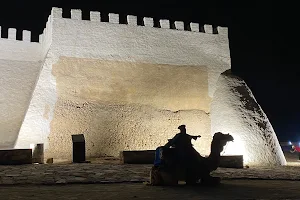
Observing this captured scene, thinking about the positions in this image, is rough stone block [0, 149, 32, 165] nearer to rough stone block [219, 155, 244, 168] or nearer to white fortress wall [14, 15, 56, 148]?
white fortress wall [14, 15, 56, 148]

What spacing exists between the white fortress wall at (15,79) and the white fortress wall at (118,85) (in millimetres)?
1856

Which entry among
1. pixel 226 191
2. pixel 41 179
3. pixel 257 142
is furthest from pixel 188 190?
pixel 257 142

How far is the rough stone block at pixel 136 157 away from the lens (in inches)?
361

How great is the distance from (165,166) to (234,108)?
702 centimetres

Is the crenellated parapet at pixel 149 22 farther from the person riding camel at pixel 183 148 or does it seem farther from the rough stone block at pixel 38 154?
the person riding camel at pixel 183 148

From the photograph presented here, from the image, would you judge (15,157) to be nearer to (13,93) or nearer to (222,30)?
(13,93)

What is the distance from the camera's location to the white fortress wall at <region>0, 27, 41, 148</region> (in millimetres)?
12672

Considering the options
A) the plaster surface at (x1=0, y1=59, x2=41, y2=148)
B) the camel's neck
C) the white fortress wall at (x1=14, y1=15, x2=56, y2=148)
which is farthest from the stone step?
the plaster surface at (x1=0, y1=59, x2=41, y2=148)

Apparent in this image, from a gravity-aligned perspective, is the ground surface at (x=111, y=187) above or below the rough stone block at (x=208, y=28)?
below

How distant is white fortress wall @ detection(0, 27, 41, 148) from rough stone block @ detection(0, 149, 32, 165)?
3.95 meters

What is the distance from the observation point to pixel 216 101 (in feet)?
43.0

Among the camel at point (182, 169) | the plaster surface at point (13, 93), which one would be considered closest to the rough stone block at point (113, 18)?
the plaster surface at point (13, 93)

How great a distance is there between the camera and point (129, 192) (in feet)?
16.3

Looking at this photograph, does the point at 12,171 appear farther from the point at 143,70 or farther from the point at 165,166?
the point at 143,70
